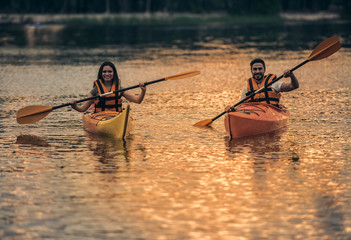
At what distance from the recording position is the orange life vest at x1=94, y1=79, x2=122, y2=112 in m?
13.7

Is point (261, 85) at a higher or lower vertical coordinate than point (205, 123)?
higher

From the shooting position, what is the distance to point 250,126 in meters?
13.1

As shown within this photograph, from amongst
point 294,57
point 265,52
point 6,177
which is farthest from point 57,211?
point 265,52

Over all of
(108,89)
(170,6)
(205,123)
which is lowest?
(205,123)

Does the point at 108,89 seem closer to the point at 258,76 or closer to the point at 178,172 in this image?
the point at 258,76

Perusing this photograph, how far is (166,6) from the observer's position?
91.1 m

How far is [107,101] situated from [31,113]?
153cm

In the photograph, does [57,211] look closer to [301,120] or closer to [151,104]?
[301,120]

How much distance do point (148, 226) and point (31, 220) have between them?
1206 mm

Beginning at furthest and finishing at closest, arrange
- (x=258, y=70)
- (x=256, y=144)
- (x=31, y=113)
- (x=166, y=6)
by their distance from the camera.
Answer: (x=166, y=6) < (x=31, y=113) < (x=258, y=70) < (x=256, y=144)

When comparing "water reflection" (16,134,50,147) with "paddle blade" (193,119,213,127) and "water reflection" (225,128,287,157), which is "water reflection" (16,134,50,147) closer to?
"paddle blade" (193,119,213,127)

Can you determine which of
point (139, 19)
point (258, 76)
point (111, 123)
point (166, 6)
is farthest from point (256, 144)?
Result: point (166, 6)

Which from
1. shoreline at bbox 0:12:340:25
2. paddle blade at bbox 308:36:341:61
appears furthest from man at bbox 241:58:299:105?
shoreline at bbox 0:12:340:25

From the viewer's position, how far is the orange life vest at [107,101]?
13742 millimetres
